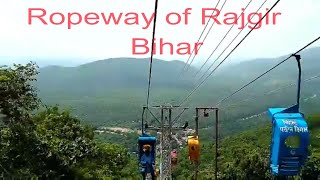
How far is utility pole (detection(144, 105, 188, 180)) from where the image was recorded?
2119 cm

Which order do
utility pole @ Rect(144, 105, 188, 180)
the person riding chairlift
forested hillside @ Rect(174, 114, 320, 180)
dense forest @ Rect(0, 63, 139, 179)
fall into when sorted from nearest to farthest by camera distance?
dense forest @ Rect(0, 63, 139, 179), the person riding chairlift, utility pole @ Rect(144, 105, 188, 180), forested hillside @ Rect(174, 114, 320, 180)

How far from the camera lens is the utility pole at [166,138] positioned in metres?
21.2

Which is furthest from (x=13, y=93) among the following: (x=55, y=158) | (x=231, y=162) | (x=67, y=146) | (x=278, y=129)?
(x=231, y=162)

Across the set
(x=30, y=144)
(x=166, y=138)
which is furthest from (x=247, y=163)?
(x=30, y=144)

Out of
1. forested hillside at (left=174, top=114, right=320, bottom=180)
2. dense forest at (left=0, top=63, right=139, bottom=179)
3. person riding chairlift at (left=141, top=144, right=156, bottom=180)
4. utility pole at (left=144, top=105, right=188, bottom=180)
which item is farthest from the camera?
forested hillside at (left=174, top=114, right=320, bottom=180)

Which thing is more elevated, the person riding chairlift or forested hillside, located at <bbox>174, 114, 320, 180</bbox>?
the person riding chairlift

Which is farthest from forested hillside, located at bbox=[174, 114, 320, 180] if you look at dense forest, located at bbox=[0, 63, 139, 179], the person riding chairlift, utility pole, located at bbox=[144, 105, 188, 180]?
the person riding chairlift

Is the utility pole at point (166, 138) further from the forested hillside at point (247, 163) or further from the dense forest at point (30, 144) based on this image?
the forested hillside at point (247, 163)

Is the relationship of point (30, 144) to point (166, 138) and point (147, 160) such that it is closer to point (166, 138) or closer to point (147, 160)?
point (147, 160)

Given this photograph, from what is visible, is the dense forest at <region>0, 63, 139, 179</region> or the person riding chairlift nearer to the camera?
the dense forest at <region>0, 63, 139, 179</region>

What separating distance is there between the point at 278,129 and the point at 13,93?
10.6 m

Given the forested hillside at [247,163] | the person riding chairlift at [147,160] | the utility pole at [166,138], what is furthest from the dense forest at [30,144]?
the forested hillside at [247,163]

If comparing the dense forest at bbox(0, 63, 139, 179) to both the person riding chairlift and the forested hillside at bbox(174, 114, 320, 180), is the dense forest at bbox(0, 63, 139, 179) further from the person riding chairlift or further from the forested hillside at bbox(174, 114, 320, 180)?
the forested hillside at bbox(174, 114, 320, 180)

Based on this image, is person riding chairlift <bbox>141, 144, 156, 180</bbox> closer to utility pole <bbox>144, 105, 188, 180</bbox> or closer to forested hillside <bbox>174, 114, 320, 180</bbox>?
utility pole <bbox>144, 105, 188, 180</bbox>
